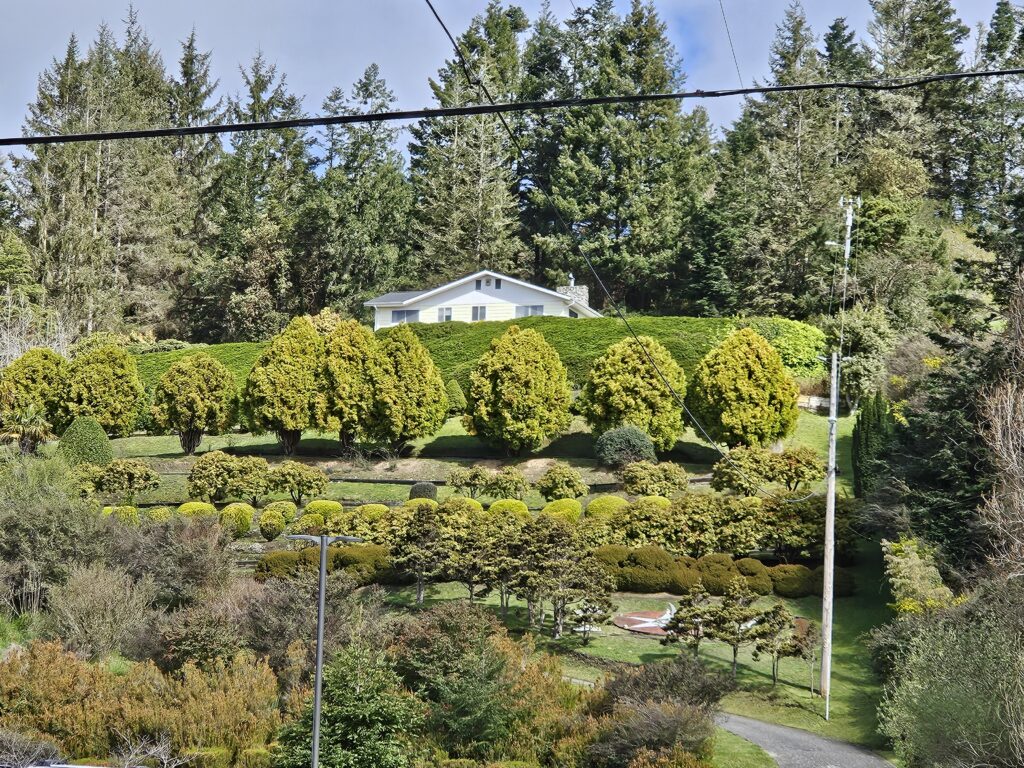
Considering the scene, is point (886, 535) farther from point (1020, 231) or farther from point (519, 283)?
point (519, 283)

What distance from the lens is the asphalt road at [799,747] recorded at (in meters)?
17.2

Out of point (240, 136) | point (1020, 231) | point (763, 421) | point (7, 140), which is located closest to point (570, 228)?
point (240, 136)

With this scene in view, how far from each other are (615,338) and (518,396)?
25.2ft

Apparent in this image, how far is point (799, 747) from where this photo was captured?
17969 millimetres

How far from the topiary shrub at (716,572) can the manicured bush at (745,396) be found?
9877 mm

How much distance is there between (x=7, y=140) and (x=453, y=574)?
19.9 metres

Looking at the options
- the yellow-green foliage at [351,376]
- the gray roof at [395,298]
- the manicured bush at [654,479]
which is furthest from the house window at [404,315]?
the manicured bush at [654,479]

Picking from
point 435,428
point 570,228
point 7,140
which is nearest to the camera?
point 7,140

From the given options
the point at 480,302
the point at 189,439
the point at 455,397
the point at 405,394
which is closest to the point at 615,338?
the point at 455,397

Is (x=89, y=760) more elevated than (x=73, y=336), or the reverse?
(x=73, y=336)

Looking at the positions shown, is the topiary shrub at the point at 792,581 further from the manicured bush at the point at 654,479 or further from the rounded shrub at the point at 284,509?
the rounded shrub at the point at 284,509

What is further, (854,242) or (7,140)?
(854,242)

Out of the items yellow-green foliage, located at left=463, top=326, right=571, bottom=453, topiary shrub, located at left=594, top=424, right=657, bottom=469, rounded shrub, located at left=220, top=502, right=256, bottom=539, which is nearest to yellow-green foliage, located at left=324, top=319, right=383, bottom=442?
yellow-green foliage, located at left=463, top=326, right=571, bottom=453

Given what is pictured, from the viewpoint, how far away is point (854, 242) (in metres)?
46.3
